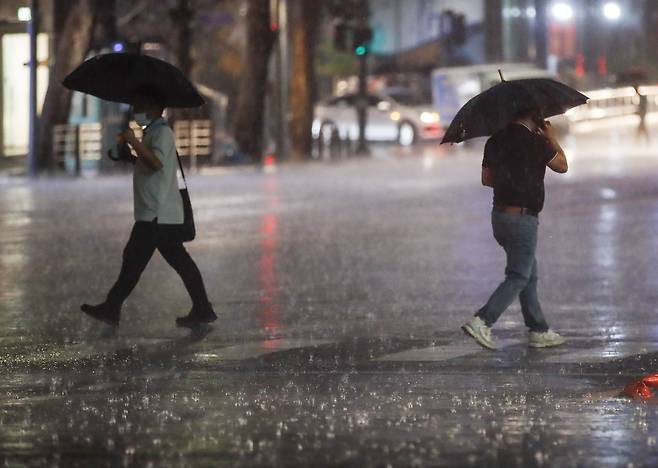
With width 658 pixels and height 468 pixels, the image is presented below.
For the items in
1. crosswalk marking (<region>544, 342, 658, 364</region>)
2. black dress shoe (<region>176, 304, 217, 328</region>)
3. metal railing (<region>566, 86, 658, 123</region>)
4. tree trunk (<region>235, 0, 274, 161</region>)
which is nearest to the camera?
crosswalk marking (<region>544, 342, 658, 364</region>)

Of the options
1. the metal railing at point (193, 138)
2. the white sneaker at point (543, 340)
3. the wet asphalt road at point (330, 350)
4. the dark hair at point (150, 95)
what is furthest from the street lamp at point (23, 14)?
the white sneaker at point (543, 340)

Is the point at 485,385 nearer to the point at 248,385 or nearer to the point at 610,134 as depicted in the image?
the point at 248,385

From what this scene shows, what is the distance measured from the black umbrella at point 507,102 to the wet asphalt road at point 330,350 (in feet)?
4.48

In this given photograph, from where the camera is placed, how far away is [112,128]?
36.1 m

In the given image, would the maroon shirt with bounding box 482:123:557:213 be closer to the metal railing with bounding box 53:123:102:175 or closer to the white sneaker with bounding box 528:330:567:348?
the white sneaker with bounding box 528:330:567:348

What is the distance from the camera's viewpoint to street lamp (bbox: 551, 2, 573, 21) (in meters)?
79.8

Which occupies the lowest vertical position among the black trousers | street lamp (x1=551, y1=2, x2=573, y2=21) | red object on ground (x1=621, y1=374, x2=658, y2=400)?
red object on ground (x1=621, y1=374, x2=658, y2=400)

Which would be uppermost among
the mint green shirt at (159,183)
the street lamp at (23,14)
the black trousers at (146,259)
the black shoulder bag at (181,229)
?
the street lamp at (23,14)

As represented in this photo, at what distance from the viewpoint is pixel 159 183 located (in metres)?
11.3

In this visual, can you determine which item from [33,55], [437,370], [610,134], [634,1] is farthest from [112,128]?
[634,1]

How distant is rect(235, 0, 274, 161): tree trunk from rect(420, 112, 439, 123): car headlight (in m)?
10.9

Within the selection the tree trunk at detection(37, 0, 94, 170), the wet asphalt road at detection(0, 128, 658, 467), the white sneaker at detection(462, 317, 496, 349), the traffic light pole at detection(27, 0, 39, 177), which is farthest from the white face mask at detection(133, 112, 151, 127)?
the tree trunk at detection(37, 0, 94, 170)

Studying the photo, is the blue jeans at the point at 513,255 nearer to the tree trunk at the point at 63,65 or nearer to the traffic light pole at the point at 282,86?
the tree trunk at the point at 63,65

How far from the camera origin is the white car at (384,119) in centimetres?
5216
